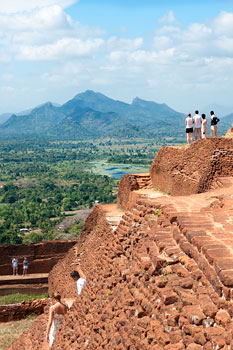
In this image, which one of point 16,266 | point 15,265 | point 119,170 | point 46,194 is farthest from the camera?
point 119,170

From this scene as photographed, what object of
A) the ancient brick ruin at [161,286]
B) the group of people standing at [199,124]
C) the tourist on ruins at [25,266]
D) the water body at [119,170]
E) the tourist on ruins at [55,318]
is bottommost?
the water body at [119,170]

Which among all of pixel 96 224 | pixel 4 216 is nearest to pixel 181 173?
pixel 96 224

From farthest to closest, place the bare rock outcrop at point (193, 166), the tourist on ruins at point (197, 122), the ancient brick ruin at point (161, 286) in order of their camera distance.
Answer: the tourist on ruins at point (197, 122) → the bare rock outcrop at point (193, 166) → the ancient brick ruin at point (161, 286)

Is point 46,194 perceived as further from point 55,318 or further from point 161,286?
point 161,286

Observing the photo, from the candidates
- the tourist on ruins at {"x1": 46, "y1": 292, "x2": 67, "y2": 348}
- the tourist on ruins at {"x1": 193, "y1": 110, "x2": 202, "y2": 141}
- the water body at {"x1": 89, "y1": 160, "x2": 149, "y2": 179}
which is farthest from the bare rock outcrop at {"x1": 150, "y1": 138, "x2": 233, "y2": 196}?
the water body at {"x1": 89, "y1": 160, "x2": 149, "y2": 179}

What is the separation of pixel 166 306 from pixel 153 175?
11.5m

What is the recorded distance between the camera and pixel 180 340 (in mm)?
3850

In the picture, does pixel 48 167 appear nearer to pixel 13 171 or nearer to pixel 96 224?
pixel 13 171

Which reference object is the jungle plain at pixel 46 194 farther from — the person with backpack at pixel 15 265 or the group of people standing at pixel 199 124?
the group of people standing at pixel 199 124

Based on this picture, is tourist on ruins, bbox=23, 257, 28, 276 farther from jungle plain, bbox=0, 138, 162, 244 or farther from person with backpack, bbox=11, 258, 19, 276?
jungle plain, bbox=0, 138, 162, 244

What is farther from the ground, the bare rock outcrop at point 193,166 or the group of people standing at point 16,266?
the bare rock outcrop at point 193,166

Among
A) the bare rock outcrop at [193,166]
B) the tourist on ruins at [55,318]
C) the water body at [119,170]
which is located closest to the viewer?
the tourist on ruins at [55,318]

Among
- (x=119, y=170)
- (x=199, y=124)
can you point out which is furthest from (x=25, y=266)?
(x=119, y=170)

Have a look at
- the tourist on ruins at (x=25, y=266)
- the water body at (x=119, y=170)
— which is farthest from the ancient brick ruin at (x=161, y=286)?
the water body at (x=119, y=170)
